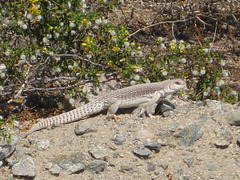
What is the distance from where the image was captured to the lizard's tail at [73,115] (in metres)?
7.47

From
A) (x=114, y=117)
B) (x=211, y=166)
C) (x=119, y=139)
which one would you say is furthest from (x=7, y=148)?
(x=211, y=166)

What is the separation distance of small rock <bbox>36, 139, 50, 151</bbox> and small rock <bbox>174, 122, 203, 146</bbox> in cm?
175

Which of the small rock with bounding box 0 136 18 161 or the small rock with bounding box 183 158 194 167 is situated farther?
the small rock with bounding box 183 158 194 167

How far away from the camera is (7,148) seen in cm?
656

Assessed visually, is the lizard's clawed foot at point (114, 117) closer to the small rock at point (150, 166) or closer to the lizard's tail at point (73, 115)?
the lizard's tail at point (73, 115)

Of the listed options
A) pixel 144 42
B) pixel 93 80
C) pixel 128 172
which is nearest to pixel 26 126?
pixel 93 80

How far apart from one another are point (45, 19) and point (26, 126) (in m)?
1.63

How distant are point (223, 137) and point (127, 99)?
1.59 metres

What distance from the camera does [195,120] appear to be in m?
7.36

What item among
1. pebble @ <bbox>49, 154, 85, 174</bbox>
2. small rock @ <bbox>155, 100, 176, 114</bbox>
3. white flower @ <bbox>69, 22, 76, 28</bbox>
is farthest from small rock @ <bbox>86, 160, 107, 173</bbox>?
white flower @ <bbox>69, 22, 76, 28</bbox>

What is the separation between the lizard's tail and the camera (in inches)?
294

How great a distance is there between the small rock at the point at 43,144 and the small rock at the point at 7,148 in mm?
357

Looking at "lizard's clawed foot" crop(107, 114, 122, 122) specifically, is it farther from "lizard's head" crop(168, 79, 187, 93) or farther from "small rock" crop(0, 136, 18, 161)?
"small rock" crop(0, 136, 18, 161)

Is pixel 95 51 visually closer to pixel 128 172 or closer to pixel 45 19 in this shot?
pixel 45 19
